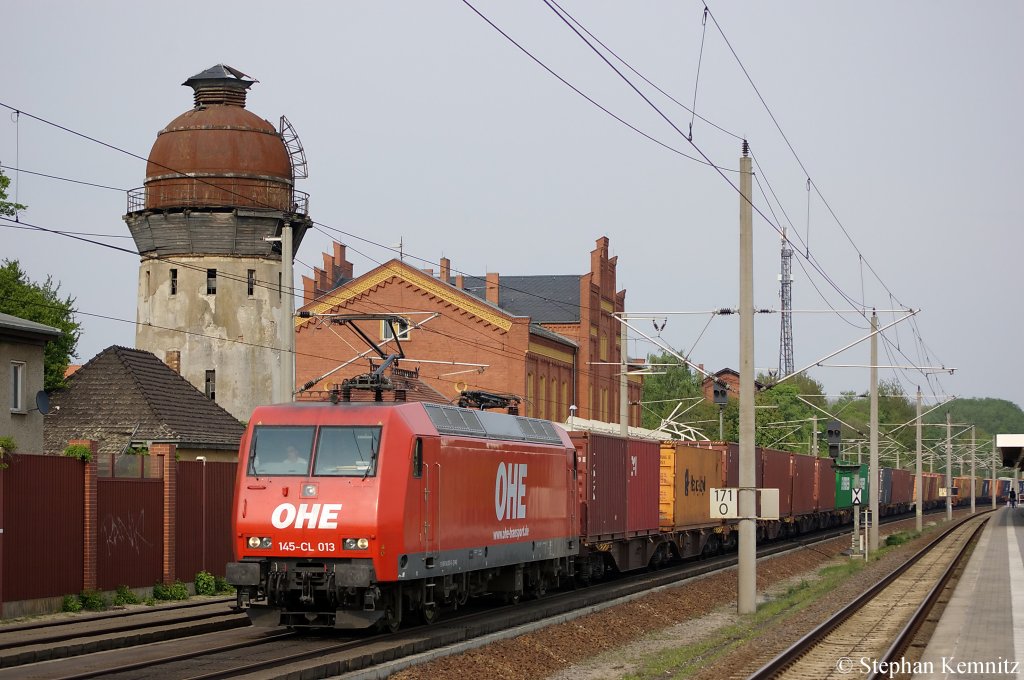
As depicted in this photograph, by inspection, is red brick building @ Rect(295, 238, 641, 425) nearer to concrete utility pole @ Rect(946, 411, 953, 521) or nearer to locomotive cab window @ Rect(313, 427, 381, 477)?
concrete utility pole @ Rect(946, 411, 953, 521)

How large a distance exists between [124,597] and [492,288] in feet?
152

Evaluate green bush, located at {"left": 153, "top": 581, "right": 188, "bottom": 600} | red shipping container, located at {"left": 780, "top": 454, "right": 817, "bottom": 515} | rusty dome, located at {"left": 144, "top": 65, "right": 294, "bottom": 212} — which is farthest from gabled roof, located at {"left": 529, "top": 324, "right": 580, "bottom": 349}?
green bush, located at {"left": 153, "top": 581, "right": 188, "bottom": 600}

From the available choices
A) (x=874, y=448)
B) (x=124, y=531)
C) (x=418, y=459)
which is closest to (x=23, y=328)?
(x=124, y=531)

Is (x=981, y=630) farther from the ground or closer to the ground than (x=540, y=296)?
closer to the ground

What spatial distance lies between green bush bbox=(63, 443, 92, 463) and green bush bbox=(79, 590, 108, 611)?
7.52ft

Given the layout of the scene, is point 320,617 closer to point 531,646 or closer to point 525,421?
point 531,646

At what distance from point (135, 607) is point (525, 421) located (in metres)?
7.79

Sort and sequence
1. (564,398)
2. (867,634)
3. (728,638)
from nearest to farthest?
(867,634)
(728,638)
(564,398)

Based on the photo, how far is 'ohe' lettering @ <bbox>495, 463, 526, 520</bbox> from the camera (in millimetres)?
22312

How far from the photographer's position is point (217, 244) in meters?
50.9

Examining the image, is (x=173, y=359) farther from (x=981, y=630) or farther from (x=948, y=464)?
(x=948, y=464)

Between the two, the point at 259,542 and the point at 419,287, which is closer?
the point at 259,542

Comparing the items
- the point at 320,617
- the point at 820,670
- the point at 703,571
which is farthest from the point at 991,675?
the point at 703,571

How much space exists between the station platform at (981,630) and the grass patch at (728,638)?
107 inches
